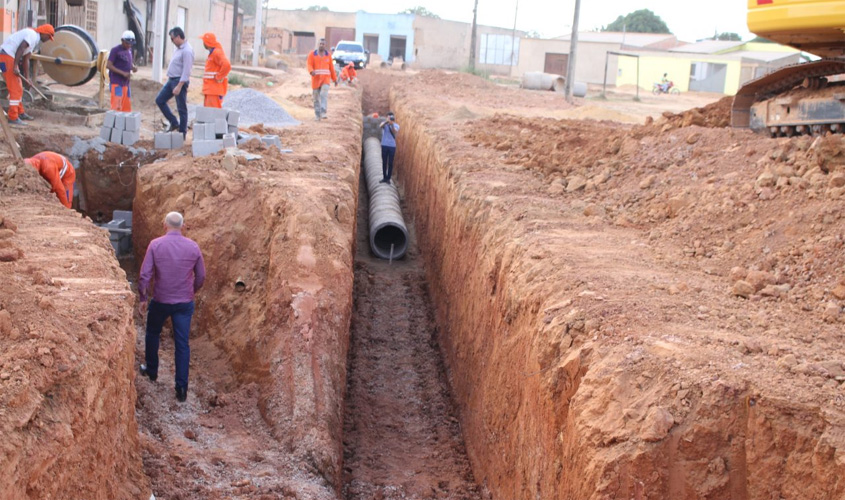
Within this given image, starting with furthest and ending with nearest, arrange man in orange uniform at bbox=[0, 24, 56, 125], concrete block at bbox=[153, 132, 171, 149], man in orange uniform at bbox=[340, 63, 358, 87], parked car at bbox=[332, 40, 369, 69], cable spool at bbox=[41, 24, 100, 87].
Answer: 1. parked car at bbox=[332, 40, 369, 69]
2. man in orange uniform at bbox=[340, 63, 358, 87]
3. cable spool at bbox=[41, 24, 100, 87]
4. man in orange uniform at bbox=[0, 24, 56, 125]
5. concrete block at bbox=[153, 132, 171, 149]

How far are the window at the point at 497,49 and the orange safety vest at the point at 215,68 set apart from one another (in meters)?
44.8

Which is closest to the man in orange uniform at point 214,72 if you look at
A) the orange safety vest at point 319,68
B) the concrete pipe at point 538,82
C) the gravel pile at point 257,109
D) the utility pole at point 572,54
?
the gravel pile at point 257,109

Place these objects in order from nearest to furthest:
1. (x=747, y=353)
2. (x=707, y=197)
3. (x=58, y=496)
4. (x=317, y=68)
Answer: (x=58, y=496), (x=747, y=353), (x=707, y=197), (x=317, y=68)

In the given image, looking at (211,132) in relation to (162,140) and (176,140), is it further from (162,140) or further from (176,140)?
(162,140)

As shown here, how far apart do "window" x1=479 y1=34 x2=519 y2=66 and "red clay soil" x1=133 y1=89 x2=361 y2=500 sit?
4588 centimetres

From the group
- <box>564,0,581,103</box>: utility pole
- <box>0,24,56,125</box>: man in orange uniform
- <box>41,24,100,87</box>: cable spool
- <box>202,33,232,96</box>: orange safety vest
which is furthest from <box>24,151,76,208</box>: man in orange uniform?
<box>564,0,581,103</box>: utility pole

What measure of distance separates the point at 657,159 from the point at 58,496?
7.48 meters

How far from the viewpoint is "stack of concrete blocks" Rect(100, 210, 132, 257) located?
34.4 ft

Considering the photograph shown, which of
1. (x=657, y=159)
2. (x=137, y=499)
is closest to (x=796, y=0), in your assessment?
(x=657, y=159)

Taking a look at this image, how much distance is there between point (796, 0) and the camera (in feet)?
29.5

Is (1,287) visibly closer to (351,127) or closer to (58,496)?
(58,496)

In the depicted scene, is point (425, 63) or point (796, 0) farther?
point (425, 63)

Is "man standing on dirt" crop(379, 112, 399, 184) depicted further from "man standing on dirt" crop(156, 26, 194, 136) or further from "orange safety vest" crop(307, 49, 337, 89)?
"man standing on dirt" crop(156, 26, 194, 136)

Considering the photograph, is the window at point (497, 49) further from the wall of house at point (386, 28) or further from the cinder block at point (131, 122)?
the cinder block at point (131, 122)
